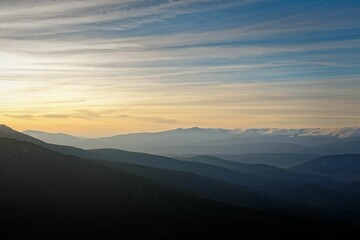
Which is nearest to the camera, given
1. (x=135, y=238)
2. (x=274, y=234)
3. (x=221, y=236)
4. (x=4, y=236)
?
(x=4, y=236)

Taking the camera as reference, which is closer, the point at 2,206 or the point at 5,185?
the point at 2,206

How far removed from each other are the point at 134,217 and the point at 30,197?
151ft

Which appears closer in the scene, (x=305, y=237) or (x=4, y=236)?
(x=4, y=236)

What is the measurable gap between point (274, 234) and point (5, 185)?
12079 cm

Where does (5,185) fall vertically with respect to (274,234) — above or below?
above

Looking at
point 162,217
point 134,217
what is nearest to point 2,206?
point 134,217

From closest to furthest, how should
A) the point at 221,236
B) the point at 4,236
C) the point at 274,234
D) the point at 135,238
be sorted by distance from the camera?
1. the point at 4,236
2. the point at 135,238
3. the point at 221,236
4. the point at 274,234

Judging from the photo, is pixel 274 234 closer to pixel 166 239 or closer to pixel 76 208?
pixel 166 239

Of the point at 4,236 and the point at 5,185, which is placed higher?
the point at 5,185

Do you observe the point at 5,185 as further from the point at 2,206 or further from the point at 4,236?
the point at 4,236

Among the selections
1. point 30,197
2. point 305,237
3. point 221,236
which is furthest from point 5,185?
point 305,237

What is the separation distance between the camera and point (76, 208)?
612 feet

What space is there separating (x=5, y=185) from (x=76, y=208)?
37576 millimetres

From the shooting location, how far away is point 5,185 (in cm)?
19850
